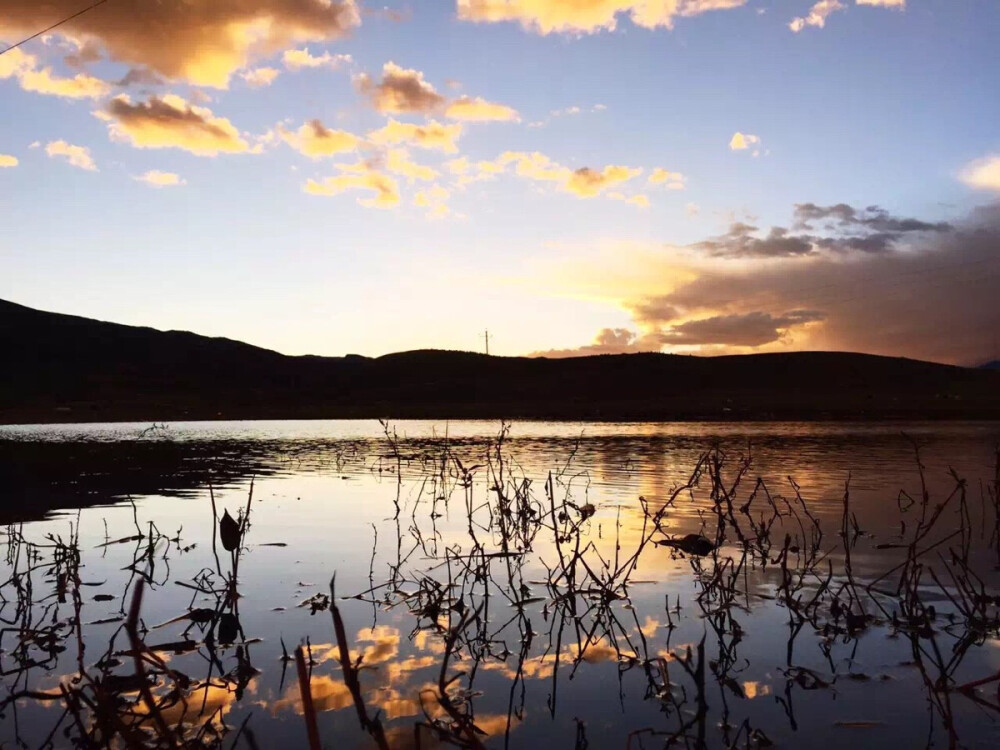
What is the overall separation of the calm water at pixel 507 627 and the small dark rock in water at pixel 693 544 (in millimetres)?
143

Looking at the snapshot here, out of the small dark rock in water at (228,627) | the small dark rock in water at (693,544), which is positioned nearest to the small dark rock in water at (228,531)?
the small dark rock in water at (228,627)

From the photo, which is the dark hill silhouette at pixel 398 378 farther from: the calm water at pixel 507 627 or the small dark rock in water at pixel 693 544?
the small dark rock in water at pixel 693 544

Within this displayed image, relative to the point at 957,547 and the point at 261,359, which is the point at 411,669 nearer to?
the point at 957,547

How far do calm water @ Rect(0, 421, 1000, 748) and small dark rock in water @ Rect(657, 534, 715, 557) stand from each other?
0.14 metres

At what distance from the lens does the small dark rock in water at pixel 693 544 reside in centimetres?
1066

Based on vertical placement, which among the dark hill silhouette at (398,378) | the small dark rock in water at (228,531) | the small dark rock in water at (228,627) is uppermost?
the dark hill silhouette at (398,378)

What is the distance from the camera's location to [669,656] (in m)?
6.97

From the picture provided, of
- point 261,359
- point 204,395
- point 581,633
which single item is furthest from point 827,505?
point 261,359

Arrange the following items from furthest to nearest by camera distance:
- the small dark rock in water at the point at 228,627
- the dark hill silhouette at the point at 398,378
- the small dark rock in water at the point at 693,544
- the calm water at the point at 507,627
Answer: the dark hill silhouette at the point at 398,378, the small dark rock in water at the point at 693,544, the small dark rock in water at the point at 228,627, the calm water at the point at 507,627

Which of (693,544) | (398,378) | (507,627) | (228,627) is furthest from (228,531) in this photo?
(398,378)

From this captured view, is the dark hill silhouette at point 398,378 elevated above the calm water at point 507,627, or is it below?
above

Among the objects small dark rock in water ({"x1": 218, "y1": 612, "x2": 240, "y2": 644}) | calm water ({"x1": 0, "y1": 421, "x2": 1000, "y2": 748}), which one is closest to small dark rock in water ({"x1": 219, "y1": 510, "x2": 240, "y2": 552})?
calm water ({"x1": 0, "y1": 421, "x2": 1000, "y2": 748})

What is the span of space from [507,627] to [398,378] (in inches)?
5495

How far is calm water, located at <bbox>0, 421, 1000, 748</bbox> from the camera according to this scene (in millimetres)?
5426
